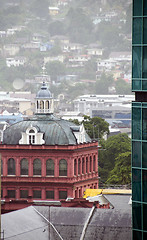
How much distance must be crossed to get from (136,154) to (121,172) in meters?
46.7

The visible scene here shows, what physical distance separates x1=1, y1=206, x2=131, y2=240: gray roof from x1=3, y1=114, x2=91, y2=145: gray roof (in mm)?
17469

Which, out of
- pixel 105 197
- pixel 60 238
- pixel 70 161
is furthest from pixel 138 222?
pixel 70 161

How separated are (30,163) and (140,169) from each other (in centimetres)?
2930

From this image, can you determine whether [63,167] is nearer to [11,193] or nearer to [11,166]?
[11,166]

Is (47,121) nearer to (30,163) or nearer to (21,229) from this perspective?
(30,163)

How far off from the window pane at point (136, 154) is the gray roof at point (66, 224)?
747 cm

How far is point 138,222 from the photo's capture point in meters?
35.3

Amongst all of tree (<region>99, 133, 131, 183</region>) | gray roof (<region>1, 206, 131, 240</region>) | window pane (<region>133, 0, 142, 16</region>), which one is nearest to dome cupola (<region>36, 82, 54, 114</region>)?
tree (<region>99, 133, 131, 183</region>)

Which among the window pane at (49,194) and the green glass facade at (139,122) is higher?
the green glass facade at (139,122)

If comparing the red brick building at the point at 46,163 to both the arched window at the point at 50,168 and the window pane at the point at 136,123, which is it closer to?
the arched window at the point at 50,168

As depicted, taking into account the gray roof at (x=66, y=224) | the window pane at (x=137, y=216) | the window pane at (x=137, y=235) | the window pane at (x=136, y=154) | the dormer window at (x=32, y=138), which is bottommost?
the gray roof at (x=66, y=224)

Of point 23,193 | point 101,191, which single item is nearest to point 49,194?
point 23,193

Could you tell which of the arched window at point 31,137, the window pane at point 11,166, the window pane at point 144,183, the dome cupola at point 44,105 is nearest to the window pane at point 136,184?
the window pane at point 144,183

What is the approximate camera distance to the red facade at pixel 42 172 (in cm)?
6366
